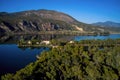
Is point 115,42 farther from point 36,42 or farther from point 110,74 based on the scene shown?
point 110,74

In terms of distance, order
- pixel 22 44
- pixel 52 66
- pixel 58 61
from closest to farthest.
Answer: pixel 52 66 < pixel 58 61 < pixel 22 44

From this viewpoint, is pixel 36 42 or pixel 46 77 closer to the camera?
pixel 46 77

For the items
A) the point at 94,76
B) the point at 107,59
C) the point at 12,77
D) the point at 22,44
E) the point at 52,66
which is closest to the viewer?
the point at 12,77

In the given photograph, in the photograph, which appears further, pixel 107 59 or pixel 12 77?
pixel 107 59

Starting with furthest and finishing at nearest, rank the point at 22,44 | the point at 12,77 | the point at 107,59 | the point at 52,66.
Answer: the point at 22,44 → the point at 107,59 → the point at 52,66 → the point at 12,77

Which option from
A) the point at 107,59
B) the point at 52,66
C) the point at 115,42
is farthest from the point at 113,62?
the point at 115,42

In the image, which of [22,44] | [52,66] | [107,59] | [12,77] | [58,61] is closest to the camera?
[12,77]

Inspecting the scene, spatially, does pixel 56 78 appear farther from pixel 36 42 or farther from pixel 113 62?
pixel 36 42

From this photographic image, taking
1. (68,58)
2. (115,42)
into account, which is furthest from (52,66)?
(115,42)
